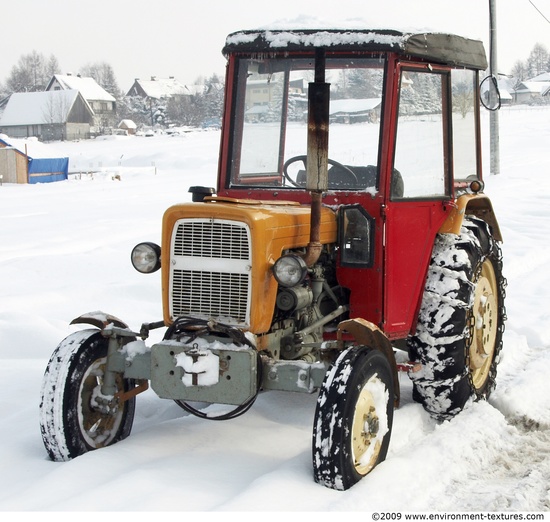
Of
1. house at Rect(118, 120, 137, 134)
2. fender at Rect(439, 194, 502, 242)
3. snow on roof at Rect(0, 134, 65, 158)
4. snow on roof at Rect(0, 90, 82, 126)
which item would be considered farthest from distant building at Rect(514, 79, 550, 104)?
fender at Rect(439, 194, 502, 242)

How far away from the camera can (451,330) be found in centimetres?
529

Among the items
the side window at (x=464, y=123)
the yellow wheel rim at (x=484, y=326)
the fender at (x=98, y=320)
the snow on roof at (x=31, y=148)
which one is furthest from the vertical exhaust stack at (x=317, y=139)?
the snow on roof at (x=31, y=148)

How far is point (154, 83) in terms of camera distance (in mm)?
118688

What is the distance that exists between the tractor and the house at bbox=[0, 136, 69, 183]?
30.9 meters

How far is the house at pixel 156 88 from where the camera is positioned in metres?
115

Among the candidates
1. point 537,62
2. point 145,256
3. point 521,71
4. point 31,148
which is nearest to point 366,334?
point 145,256

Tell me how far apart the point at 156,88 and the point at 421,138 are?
116 meters

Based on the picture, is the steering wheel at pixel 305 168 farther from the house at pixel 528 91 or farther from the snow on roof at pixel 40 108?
the house at pixel 528 91

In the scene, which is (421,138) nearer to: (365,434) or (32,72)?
(365,434)

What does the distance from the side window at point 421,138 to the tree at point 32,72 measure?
356 ft

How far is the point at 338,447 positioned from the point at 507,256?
787cm

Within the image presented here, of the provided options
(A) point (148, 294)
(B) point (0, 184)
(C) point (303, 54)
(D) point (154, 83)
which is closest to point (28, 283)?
(A) point (148, 294)

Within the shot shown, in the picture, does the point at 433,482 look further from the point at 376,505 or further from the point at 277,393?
the point at 277,393

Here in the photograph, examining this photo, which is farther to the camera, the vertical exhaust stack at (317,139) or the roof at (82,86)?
the roof at (82,86)
